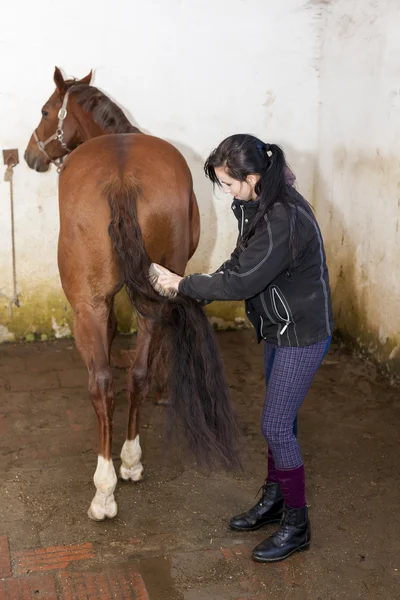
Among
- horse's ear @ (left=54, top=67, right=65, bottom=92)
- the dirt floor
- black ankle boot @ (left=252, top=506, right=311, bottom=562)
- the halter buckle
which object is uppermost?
horse's ear @ (left=54, top=67, right=65, bottom=92)

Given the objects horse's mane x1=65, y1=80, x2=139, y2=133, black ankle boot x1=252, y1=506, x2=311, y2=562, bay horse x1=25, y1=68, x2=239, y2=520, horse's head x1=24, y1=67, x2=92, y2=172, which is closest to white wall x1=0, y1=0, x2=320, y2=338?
horse's head x1=24, y1=67, x2=92, y2=172

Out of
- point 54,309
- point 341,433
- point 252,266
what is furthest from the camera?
point 54,309

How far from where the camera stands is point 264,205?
2.38 m

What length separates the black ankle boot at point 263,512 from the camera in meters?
2.96

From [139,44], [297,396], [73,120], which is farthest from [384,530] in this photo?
[139,44]

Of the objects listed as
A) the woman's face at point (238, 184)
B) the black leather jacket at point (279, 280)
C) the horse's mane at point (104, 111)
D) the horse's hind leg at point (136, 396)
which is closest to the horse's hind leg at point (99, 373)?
the horse's hind leg at point (136, 396)

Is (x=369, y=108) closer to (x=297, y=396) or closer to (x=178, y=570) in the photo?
(x=297, y=396)

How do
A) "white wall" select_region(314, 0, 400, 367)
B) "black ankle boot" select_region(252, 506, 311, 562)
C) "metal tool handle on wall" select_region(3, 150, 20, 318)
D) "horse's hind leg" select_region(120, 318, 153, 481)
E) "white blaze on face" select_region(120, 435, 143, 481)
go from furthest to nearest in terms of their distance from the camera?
"metal tool handle on wall" select_region(3, 150, 20, 318) < "white wall" select_region(314, 0, 400, 367) < "white blaze on face" select_region(120, 435, 143, 481) < "horse's hind leg" select_region(120, 318, 153, 481) < "black ankle boot" select_region(252, 506, 311, 562)

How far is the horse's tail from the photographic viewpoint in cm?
280

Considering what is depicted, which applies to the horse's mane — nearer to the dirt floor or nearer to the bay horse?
the bay horse

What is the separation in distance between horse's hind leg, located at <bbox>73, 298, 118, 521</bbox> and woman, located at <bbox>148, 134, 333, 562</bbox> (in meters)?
0.40

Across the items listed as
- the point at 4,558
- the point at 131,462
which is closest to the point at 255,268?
the point at 131,462

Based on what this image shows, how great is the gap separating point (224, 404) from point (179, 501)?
628mm

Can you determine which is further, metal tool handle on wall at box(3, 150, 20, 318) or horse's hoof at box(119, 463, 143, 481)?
metal tool handle on wall at box(3, 150, 20, 318)
